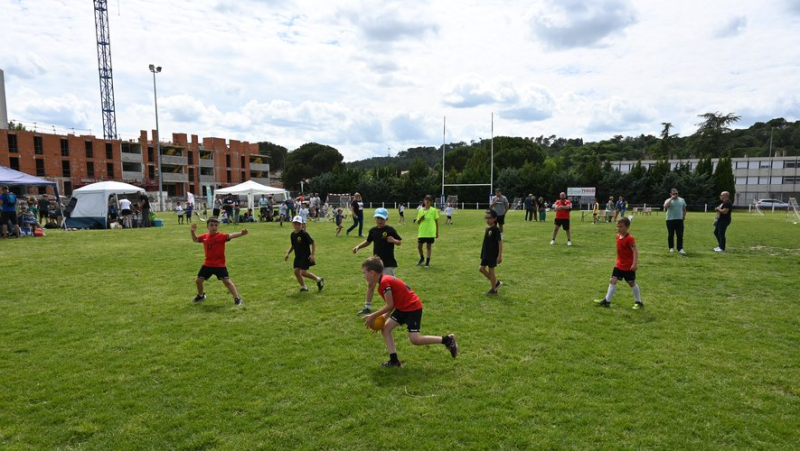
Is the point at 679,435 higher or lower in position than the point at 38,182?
lower

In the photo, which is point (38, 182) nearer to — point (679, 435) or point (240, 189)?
point (240, 189)

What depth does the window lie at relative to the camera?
56.3m

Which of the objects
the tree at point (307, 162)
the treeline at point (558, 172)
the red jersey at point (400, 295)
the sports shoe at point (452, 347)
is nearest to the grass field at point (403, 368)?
the sports shoe at point (452, 347)

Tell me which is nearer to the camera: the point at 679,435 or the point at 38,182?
the point at 679,435

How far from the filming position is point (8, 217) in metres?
17.3

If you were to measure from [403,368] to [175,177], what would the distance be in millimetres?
72201

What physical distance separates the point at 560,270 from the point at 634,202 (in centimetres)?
4751

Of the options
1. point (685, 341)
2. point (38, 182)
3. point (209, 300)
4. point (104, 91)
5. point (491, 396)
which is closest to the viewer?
point (491, 396)

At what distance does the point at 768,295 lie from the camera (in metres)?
8.48

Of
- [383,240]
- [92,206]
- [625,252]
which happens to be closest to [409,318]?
[383,240]

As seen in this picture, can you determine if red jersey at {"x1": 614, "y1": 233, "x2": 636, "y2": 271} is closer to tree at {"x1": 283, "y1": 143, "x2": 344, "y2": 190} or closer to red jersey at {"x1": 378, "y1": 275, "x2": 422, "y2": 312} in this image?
red jersey at {"x1": 378, "y1": 275, "x2": 422, "y2": 312}

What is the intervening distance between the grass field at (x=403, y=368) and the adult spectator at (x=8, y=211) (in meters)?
10.3

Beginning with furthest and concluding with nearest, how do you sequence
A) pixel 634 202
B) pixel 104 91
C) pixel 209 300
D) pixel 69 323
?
1. pixel 104 91
2. pixel 634 202
3. pixel 209 300
4. pixel 69 323

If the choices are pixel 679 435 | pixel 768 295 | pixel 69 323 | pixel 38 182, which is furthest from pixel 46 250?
pixel 768 295
